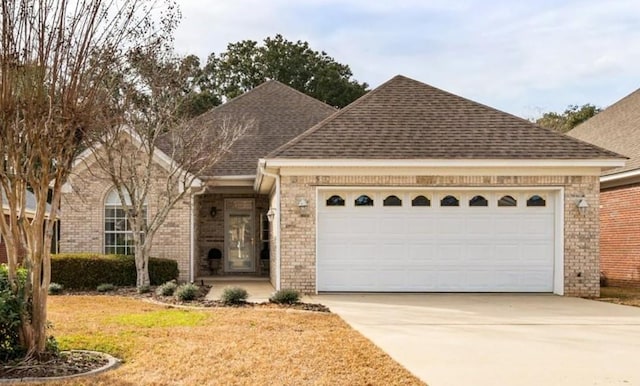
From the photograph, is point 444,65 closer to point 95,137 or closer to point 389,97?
point 389,97

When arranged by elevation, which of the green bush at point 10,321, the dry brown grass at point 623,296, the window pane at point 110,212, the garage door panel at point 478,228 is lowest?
the dry brown grass at point 623,296

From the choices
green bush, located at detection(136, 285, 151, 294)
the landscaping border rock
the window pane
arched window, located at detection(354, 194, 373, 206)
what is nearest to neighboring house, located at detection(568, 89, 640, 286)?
arched window, located at detection(354, 194, 373, 206)

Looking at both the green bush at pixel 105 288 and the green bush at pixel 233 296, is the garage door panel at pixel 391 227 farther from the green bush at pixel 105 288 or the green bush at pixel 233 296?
the green bush at pixel 105 288

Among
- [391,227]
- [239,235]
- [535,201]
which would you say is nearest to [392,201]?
[391,227]

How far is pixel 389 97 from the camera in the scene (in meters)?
17.0

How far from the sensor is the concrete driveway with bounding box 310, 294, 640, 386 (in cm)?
714

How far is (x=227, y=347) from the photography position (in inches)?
332

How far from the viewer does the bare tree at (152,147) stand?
1677 cm

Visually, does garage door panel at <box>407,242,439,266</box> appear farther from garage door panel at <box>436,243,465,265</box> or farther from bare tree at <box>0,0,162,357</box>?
bare tree at <box>0,0,162,357</box>

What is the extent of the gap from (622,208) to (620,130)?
3.50 meters

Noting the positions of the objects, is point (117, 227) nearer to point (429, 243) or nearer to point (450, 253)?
point (429, 243)

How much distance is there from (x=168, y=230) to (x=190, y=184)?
7.39ft

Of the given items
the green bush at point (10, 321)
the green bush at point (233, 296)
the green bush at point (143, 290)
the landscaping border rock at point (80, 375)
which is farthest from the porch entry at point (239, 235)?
the green bush at point (10, 321)

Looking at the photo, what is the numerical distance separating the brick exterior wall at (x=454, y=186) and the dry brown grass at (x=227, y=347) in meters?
2.88
